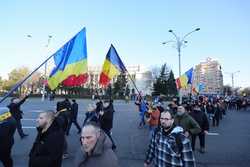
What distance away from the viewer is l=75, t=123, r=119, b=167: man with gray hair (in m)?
3.19

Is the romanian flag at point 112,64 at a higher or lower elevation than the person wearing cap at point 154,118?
higher

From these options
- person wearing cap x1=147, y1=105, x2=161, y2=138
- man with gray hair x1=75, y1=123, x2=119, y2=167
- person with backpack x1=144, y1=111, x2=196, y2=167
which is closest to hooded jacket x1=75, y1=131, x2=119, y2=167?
man with gray hair x1=75, y1=123, x2=119, y2=167

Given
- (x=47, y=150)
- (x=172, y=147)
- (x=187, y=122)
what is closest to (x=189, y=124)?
(x=187, y=122)

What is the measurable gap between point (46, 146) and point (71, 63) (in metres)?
4.23

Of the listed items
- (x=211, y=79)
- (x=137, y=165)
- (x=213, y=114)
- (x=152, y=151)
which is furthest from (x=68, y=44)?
(x=211, y=79)

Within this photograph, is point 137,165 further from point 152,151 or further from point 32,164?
point 32,164

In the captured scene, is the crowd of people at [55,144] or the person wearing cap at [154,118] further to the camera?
the person wearing cap at [154,118]

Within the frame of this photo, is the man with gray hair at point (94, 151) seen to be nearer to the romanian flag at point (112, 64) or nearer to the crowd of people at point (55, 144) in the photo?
the crowd of people at point (55, 144)

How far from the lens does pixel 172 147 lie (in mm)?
3934

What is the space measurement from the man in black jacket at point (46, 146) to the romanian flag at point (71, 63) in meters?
3.43

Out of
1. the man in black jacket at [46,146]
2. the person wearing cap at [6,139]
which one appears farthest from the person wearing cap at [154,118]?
the man in black jacket at [46,146]

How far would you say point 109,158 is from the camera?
3211 millimetres

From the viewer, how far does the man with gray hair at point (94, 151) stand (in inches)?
Answer: 125

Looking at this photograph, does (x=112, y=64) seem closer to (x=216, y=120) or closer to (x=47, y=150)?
(x=47, y=150)
